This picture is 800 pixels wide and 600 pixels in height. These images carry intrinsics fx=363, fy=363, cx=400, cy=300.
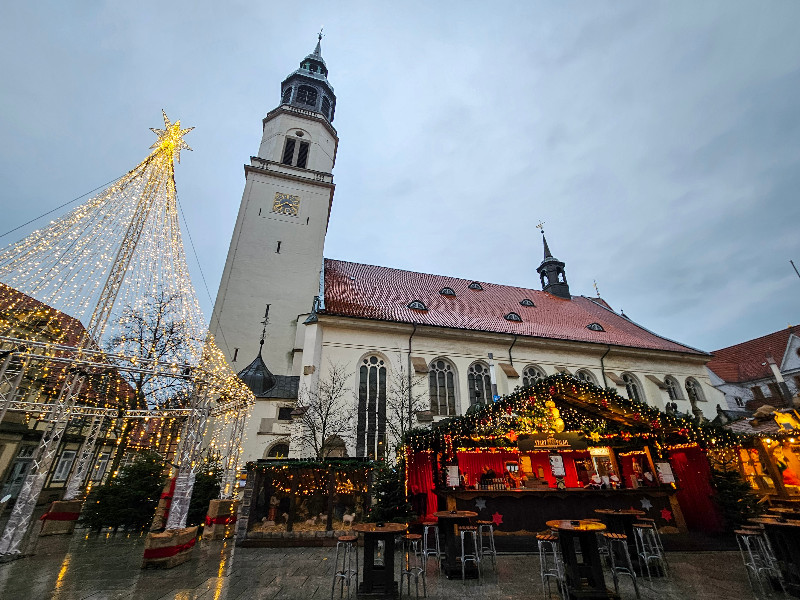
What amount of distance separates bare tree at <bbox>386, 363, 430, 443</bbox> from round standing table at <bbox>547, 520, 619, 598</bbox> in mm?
9225

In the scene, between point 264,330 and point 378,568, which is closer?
point 378,568

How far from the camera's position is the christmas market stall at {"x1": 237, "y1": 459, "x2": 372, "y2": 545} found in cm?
918

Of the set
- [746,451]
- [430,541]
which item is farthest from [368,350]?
[746,451]

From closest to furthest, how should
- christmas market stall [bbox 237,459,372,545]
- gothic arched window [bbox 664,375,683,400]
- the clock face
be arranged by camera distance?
christmas market stall [bbox 237,459,372,545], gothic arched window [bbox 664,375,683,400], the clock face

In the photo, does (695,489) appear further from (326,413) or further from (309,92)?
(309,92)

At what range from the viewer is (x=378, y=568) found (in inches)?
229

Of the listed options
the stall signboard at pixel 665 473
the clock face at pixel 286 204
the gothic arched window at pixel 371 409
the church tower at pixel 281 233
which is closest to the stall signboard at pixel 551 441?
the stall signboard at pixel 665 473

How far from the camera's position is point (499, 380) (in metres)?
17.3

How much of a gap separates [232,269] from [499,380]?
1463cm

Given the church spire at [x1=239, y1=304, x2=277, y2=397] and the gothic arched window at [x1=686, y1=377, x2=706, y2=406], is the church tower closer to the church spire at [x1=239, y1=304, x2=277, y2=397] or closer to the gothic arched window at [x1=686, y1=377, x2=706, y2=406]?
the church spire at [x1=239, y1=304, x2=277, y2=397]

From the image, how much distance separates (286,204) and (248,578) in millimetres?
19061

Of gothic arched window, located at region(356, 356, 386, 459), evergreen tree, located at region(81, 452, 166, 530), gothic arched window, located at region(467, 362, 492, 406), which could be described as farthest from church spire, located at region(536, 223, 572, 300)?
evergreen tree, located at region(81, 452, 166, 530)

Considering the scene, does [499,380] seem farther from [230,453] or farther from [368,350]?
[230,453]

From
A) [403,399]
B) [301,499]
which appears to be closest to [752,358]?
[403,399]
